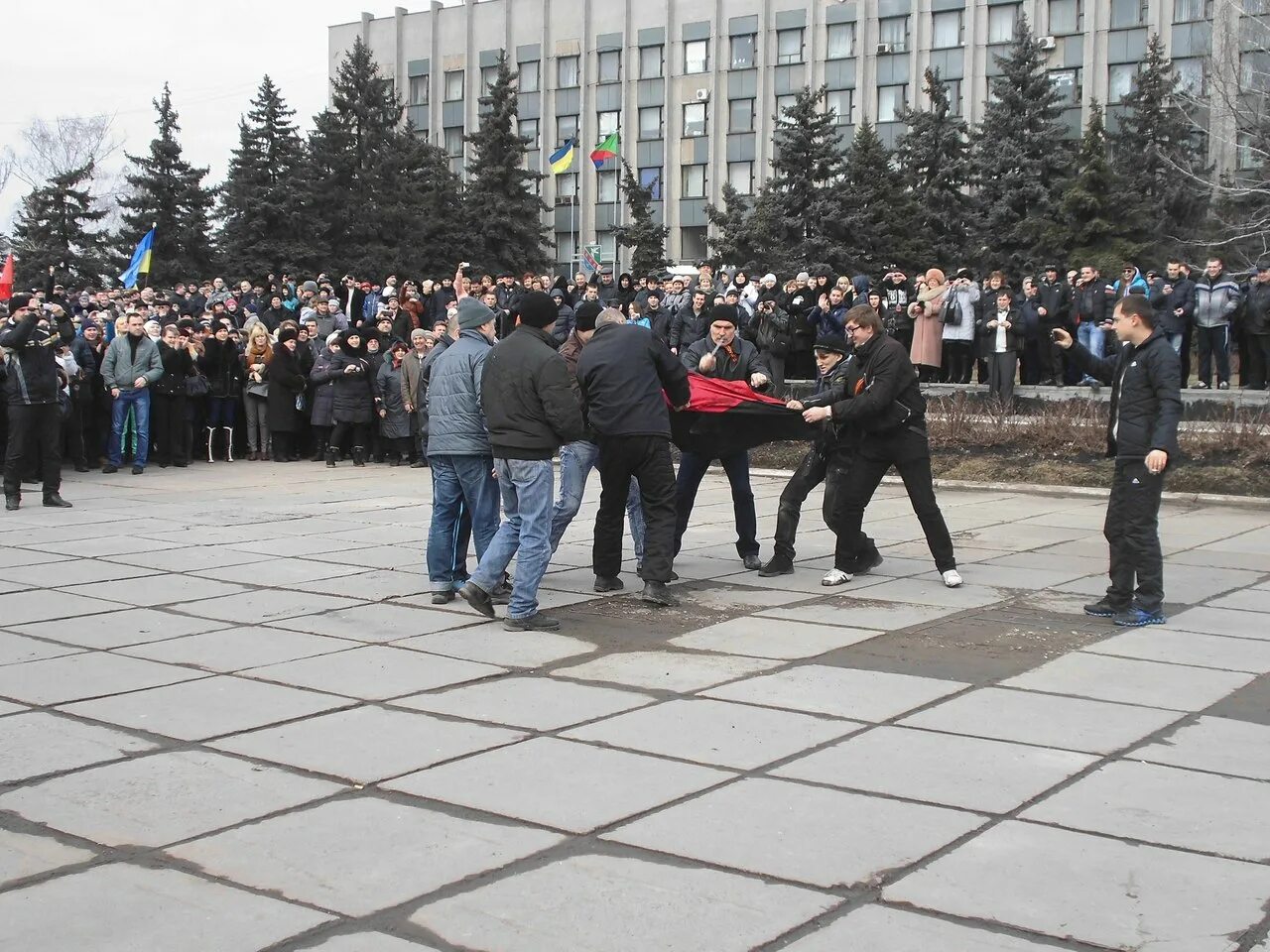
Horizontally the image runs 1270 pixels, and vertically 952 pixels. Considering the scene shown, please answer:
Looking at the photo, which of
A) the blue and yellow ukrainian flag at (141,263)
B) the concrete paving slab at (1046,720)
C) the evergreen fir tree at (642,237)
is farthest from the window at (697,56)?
the concrete paving slab at (1046,720)

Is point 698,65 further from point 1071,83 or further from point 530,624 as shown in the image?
point 530,624

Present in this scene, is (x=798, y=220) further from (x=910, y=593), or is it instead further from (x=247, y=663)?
(x=247, y=663)

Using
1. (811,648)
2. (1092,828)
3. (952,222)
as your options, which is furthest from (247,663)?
(952,222)

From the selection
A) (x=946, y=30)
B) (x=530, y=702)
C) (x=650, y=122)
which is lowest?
(x=530, y=702)

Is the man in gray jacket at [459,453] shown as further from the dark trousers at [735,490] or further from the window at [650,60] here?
the window at [650,60]

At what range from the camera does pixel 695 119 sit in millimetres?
66688

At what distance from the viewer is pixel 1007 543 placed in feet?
39.1

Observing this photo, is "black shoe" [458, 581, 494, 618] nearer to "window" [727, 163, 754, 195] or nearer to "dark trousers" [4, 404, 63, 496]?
"dark trousers" [4, 404, 63, 496]

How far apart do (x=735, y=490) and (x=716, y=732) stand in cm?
475

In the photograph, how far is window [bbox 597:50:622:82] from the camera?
6775 cm

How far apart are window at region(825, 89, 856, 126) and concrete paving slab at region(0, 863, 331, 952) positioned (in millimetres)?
61682

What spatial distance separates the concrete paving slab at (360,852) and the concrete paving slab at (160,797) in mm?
172

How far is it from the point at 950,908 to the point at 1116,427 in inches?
205

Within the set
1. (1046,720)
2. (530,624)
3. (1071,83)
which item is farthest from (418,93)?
(1046,720)
